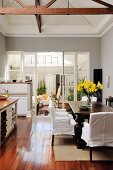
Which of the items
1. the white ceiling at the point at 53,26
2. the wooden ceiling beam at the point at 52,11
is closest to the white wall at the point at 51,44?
the white ceiling at the point at 53,26

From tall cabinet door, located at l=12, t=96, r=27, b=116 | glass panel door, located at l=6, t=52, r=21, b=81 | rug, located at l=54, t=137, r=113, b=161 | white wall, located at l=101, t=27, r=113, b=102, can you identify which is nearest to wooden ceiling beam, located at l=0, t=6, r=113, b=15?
white wall, located at l=101, t=27, r=113, b=102

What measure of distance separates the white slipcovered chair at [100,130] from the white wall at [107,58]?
4.68m

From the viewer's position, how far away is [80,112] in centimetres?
473

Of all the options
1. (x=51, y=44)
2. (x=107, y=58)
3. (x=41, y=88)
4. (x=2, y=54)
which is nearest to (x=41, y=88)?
(x=41, y=88)

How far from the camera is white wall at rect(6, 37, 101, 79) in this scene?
10.4 m

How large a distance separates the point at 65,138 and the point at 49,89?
8602 mm

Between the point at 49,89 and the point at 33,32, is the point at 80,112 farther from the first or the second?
the point at 49,89

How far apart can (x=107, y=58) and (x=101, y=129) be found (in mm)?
5541

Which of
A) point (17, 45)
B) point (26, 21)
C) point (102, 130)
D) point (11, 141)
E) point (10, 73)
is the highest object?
point (26, 21)

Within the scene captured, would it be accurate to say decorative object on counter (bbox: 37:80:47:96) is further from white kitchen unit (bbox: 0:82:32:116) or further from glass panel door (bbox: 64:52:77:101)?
white kitchen unit (bbox: 0:82:32:116)

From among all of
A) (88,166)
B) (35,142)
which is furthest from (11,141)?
Result: (88,166)

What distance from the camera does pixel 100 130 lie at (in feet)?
13.5

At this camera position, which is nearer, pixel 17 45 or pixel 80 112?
pixel 80 112

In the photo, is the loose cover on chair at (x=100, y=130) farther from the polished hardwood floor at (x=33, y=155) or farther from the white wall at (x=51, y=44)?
the white wall at (x=51, y=44)
